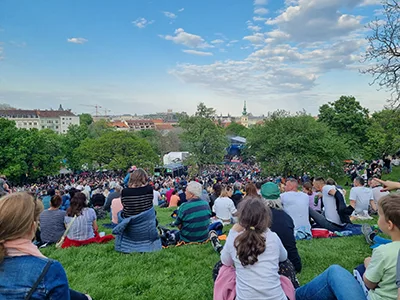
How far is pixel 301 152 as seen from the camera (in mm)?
24984

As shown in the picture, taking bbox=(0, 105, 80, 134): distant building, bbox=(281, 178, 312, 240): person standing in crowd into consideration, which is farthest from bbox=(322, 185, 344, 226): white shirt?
bbox=(0, 105, 80, 134): distant building

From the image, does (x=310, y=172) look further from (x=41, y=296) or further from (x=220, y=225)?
(x=41, y=296)

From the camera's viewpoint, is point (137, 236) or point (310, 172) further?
point (310, 172)

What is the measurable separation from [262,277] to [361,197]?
18.9 ft

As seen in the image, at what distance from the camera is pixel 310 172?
80.1 ft

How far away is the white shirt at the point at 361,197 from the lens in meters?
6.87

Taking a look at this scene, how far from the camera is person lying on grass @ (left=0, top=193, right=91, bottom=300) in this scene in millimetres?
1787

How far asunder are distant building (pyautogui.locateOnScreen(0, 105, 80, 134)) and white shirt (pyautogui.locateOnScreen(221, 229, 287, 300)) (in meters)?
111

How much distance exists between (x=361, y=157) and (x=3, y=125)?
137ft

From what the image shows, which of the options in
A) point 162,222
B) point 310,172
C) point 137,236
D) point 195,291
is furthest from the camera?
point 310,172

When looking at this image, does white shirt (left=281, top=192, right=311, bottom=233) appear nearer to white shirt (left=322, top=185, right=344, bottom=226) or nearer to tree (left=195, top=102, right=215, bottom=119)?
white shirt (left=322, top=185, right=344, bottom=226)

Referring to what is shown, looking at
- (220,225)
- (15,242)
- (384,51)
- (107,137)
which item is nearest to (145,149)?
(107,137)

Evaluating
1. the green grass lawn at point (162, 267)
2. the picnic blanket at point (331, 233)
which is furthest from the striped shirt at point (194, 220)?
the picnic blanket at point (331, 233)

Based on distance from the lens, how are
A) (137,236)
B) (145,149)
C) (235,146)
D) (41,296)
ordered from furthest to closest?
1. (235,146)
2. (145,149)
3. (137,236)
4. (41,296)
